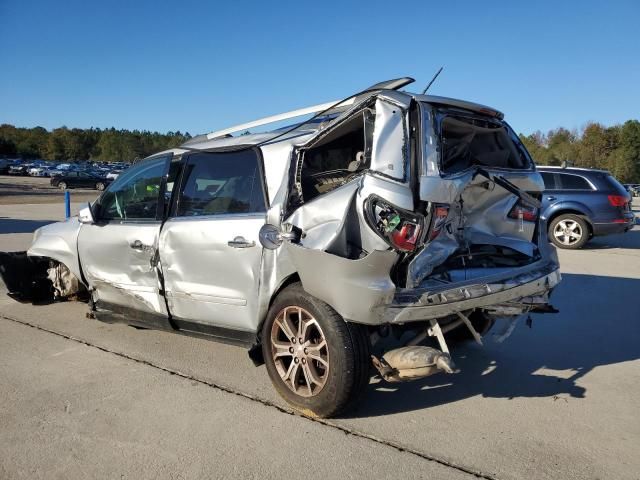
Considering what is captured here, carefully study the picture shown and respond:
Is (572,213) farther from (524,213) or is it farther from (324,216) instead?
(324,216)

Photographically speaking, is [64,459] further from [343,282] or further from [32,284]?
[32,284]

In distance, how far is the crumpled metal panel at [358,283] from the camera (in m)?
2.84

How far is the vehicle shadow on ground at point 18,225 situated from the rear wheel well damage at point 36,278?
7.61m

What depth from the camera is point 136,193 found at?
4.63 metres

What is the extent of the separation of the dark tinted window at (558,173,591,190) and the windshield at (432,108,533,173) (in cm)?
858

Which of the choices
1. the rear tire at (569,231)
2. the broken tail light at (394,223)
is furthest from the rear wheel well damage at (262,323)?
the rear tire at (569,231)

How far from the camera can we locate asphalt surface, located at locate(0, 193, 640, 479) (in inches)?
108

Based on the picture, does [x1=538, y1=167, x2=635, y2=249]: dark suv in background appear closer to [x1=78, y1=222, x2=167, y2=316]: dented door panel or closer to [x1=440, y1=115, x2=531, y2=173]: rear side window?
[x1=440, y1=115, x2=531, y2=173]: rear side window

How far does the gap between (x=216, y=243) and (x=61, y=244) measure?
242 cm

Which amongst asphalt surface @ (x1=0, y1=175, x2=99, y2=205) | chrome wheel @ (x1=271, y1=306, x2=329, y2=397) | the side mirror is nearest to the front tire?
chrome wheel @ (x1=271, y1=306, x2=329, y2=397)

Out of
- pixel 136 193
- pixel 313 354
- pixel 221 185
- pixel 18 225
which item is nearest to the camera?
pixel 313 354

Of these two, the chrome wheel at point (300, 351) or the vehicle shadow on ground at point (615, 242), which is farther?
the vehicle shadow on ground at point (615, 242)

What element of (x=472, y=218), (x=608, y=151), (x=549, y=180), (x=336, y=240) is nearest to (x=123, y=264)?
(x=336, y=240)

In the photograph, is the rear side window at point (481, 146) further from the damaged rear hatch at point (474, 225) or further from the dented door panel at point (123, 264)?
the dented door panel at point (123, 264)
